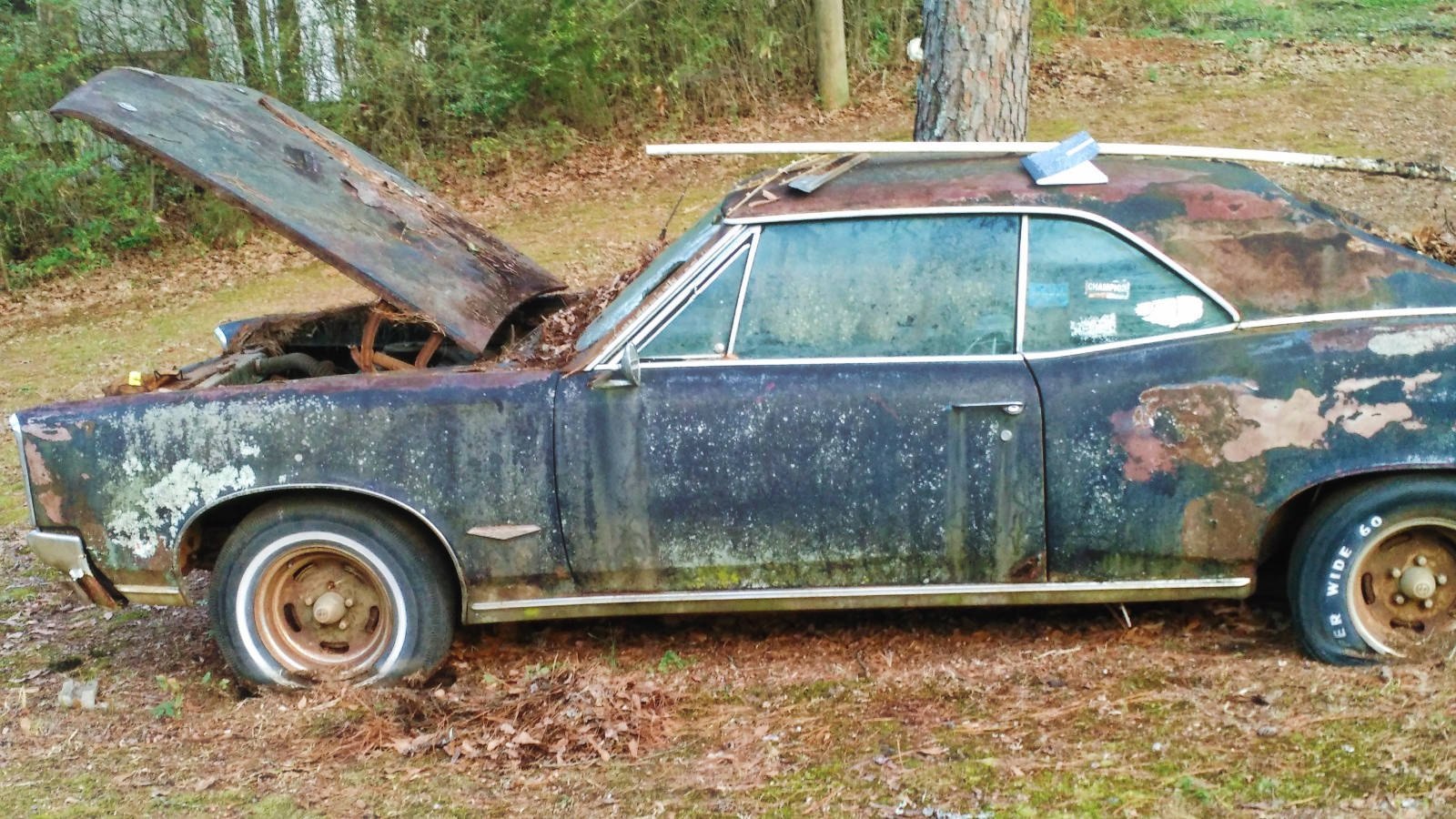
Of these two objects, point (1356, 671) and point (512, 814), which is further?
point (1356, 671)

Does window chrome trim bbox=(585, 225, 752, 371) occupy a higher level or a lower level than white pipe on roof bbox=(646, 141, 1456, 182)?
lower

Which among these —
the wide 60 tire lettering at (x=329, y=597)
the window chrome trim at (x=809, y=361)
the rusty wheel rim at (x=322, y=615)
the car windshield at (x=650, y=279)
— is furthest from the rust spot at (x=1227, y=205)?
the rusty wheel rim at (x=322, y=615)

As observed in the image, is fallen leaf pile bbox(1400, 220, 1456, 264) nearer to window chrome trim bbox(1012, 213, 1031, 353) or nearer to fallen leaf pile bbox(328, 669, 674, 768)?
window chrome trim bbox(1012, 213, 1031, 353)

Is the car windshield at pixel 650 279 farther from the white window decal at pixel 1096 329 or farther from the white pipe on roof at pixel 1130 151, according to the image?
the white window decal at pixel 1096 329

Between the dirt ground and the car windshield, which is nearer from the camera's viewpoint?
the dirt ground

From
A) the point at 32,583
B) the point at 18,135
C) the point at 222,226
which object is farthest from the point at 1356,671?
the point at 18,135

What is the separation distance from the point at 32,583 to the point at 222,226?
26.4ft

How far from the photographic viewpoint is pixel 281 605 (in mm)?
4641

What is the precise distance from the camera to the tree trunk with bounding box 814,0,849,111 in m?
14.0

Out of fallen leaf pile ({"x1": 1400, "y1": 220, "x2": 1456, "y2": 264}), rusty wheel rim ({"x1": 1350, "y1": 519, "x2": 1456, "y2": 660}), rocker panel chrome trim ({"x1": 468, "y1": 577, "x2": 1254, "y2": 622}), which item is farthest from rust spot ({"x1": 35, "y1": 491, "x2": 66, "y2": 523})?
fallen leaf pile ({"x1": 1400, "y1": 220, "x2": 1456, "y2": 264})

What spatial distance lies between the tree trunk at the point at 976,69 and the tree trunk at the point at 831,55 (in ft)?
24.1

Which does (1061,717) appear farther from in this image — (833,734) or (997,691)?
(833,734)

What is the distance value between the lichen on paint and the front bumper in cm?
13

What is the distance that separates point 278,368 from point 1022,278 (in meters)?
3.06
